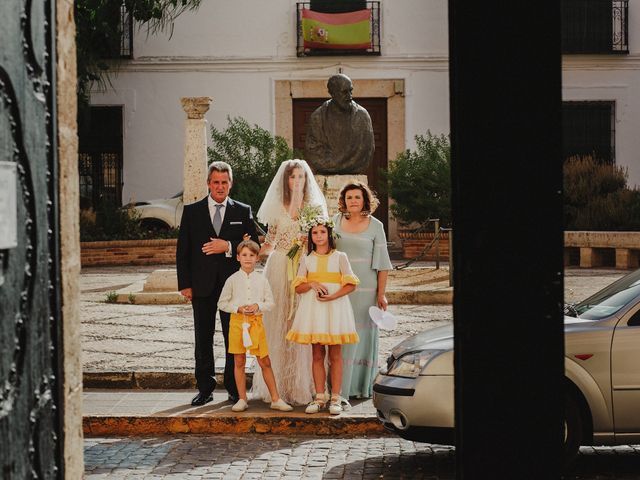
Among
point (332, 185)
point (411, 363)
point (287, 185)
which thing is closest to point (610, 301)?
point (411, 363)

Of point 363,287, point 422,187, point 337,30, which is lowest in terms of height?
point 363,287

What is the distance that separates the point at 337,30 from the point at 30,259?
2722 cm

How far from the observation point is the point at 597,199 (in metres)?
24.1

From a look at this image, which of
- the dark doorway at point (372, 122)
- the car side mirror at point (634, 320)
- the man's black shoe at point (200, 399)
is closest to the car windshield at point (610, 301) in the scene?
the car side mirror at point (634, 320)

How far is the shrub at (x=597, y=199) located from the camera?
75.7 ft

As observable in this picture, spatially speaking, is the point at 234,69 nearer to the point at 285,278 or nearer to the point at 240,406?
the point at 285,278

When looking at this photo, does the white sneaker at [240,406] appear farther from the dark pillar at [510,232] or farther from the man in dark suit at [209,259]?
the dark pillar at [510,232]

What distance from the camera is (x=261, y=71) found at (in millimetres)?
29688

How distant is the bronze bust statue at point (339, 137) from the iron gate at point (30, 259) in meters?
12.3

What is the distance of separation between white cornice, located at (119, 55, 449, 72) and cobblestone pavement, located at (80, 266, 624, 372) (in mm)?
10971

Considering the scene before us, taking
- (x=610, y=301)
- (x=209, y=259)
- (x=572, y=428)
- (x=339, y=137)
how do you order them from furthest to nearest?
(x=339, y=137), (x=209, y=259), (x=610, y=301), (x=572, y=428)

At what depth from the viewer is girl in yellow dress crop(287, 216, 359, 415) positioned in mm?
8969

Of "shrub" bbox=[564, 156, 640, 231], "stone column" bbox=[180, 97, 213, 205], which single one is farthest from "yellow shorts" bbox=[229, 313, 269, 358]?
"shrub" bbox=[564, 156, 640, 231]

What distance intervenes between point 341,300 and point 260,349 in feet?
2.28
